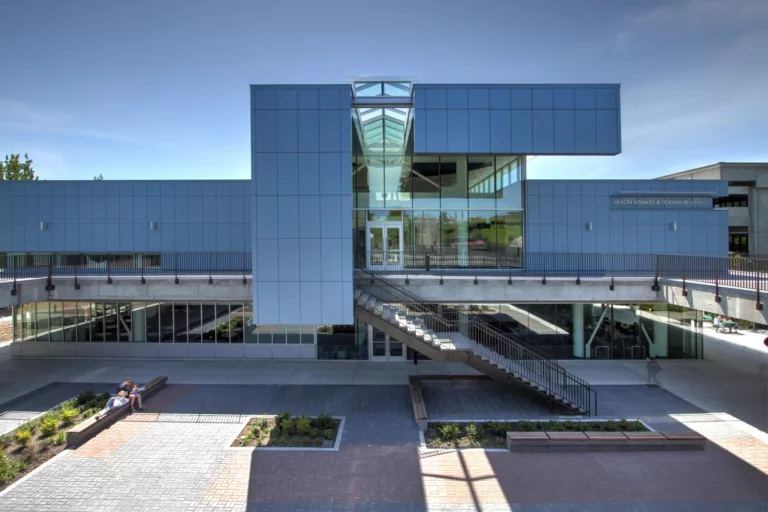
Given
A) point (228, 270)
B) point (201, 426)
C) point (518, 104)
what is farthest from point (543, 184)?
point (201, 426)

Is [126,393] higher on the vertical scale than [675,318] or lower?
lower

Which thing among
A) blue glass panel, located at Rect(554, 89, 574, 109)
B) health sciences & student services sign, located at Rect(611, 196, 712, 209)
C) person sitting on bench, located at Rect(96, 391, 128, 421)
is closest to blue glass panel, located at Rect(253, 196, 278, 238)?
person sitting on bench, located at Rect(96, 391, 128, 421)

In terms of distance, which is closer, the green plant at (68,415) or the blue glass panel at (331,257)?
the green plant at (68,415)

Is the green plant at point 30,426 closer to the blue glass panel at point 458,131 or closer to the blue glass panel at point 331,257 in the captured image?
the blue glass panel at point 331,257

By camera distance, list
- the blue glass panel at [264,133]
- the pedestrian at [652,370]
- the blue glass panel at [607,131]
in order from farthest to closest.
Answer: the blue glass panel at [607,131]
the pedestrian at [652,370]
the blue glass panel at [264,133]

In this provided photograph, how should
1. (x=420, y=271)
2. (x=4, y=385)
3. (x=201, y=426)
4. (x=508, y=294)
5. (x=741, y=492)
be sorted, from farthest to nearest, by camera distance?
(x=420, y=271) → (x=508, y=294) → (x=4, y=385) → (x=201, y=426) → (x=741, y=492)

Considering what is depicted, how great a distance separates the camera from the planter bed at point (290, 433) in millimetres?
9539

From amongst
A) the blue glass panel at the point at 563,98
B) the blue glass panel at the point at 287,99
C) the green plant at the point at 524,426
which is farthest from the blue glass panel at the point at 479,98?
the green plant at the point at 524,426

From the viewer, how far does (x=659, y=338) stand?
17.4 m

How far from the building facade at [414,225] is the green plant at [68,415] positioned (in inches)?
211

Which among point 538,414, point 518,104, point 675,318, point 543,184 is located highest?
point 518,104

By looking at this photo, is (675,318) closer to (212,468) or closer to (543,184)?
(543,184)

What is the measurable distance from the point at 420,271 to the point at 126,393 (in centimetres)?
1134

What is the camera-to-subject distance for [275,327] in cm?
1773
